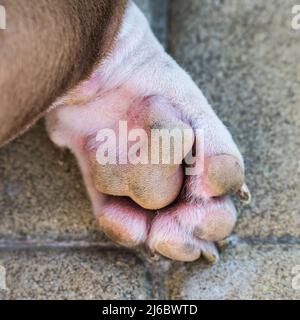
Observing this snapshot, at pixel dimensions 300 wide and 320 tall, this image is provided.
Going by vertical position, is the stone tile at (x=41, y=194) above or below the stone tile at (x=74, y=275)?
above

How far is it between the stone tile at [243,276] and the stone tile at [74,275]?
6cm

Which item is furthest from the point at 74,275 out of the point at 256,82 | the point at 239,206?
the point at 256,82

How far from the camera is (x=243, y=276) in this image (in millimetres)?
1226

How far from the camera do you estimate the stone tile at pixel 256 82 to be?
4.32 feet

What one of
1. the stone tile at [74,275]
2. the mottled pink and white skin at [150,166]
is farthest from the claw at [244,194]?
the stone tile at [74,275]

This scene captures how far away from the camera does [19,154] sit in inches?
55.9

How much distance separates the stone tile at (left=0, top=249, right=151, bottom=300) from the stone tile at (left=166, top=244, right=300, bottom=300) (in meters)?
0.06

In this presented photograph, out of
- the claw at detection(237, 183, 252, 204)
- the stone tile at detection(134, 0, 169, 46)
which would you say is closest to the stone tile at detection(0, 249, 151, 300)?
the claw at detection(237, 183, 252, 204)

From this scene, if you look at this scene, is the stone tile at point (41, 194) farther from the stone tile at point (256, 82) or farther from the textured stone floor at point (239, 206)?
the stone tile at point (256, 82)

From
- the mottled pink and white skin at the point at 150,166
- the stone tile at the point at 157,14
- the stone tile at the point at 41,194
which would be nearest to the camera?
the mottled pink and white skin at the point at 150,166

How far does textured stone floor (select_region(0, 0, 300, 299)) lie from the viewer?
1226mm

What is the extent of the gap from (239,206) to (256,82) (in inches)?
11.5

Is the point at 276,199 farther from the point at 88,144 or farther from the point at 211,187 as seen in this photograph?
the point at 88,144

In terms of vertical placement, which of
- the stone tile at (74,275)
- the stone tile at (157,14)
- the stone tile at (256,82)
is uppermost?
the stone tile at (157,14)
